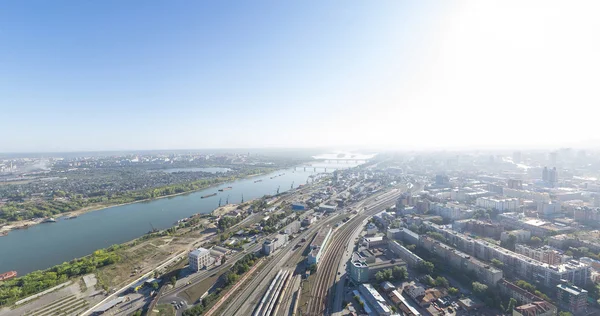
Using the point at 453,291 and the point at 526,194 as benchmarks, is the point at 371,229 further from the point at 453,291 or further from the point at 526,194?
the point at 526,194

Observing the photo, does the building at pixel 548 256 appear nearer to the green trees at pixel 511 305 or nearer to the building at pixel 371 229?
the green trees at pixel 511 305

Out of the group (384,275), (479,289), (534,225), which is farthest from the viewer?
(534,225)


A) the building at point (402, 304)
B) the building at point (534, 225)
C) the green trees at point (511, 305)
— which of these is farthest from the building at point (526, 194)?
the building at point (402, 304)

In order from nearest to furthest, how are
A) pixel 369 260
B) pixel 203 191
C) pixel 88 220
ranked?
pixel 369 260, pixel 88 220, pixel 203 191

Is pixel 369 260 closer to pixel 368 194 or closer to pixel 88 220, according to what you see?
pixel 368 194

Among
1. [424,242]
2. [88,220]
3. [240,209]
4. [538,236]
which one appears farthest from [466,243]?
[88,220]

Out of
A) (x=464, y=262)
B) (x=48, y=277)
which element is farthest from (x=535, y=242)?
(x=48, y=277)
